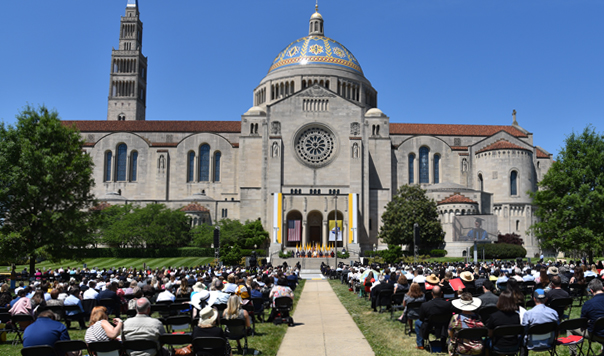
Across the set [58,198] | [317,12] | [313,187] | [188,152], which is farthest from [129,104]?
[58,198]

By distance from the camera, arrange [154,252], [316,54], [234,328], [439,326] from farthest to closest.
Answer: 1. [316,54]
2. [154,252]
3. [234,328]
4. [439,326]

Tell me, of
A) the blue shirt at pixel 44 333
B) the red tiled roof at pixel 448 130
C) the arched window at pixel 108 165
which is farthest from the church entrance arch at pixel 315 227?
the blue shirt at pixel 44 333

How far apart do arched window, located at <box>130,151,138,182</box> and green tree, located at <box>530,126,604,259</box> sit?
54.4 meters

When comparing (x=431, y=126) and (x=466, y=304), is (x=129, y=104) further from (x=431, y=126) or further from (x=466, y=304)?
(x=466, y=304)

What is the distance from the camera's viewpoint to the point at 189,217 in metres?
64.5

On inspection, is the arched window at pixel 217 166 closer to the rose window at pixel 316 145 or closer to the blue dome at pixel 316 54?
the rose window at pixel 316 145

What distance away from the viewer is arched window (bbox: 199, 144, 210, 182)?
7400 centimetres

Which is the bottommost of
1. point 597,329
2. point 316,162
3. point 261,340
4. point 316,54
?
point 261,340

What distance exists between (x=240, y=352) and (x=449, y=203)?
2158 inches

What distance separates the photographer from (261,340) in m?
13.2

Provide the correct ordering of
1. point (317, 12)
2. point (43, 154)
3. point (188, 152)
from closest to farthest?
point (43, 154)
point (188, 152)
point (317, 12)

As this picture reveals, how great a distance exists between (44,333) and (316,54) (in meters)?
73.2

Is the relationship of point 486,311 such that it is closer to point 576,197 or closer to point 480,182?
point 576,197

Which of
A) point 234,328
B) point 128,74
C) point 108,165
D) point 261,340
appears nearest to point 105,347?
point 234,328
